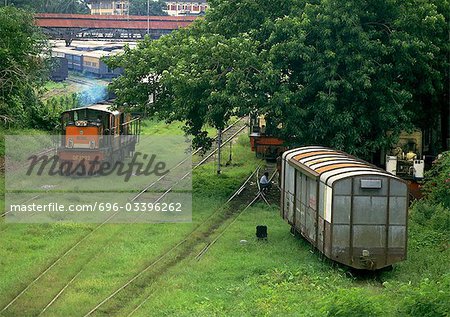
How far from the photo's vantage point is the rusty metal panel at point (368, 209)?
1833cm

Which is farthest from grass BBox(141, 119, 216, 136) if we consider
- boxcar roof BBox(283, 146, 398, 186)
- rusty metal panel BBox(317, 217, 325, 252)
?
rusty metal panel BBox(317, 217, 325, 252)

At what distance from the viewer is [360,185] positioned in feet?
59.9

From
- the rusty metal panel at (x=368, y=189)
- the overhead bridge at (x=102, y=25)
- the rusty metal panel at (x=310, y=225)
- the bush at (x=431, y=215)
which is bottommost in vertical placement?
the bush at (x=431, y=215)

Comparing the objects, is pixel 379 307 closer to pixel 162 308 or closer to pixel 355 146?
pixel 162 308

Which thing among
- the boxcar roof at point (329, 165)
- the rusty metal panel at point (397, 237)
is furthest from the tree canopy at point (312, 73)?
the rusty metal panel at point (397, 237)

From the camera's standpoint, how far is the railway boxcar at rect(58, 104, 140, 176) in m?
31.0

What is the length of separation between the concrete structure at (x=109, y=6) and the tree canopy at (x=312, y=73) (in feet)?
264

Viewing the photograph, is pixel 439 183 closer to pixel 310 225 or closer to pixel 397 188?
pixel 310 225

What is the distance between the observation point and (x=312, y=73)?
27891 mm


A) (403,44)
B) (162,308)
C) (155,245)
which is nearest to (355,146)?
(403,44)

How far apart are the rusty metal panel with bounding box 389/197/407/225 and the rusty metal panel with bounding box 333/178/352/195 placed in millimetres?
969

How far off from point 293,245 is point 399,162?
882 cm

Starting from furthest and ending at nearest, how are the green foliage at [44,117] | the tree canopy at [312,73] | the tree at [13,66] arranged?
1. the green foliage at [44,117]
2. the tree at [13,66]
3. the tree canopy at [312,73]

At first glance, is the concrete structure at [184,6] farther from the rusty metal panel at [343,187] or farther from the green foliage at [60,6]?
the rusty metal panel at [343,187]
